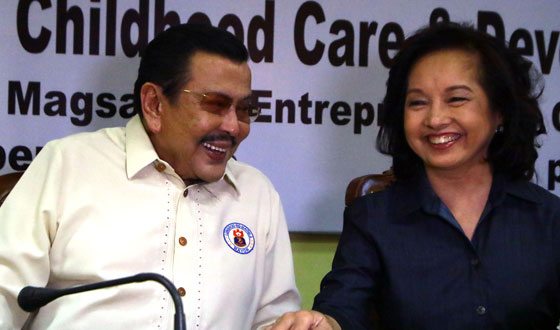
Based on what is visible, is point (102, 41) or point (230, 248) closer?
point (230, 248)

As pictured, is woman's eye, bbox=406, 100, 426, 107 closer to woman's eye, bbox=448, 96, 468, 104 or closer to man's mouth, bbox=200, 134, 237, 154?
woman's eye, bbox=448, 96, 468, 104

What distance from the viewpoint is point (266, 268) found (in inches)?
72.5

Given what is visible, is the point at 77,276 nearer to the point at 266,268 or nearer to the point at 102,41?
the point at 266,268

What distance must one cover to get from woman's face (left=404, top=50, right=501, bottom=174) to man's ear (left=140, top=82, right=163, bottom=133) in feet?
2.03

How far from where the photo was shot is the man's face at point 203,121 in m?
1.71

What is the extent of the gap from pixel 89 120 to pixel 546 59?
1.44 m

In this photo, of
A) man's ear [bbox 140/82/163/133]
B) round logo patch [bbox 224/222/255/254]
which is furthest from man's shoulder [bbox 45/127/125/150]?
round logo patch [bbox 224/222/255/254]

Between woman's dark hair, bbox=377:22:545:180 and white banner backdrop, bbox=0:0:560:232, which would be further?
white banner backdrop, bbox=0:0:560:232

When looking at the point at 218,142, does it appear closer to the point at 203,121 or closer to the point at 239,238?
the point at 203,121

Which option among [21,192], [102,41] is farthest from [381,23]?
[21,192]

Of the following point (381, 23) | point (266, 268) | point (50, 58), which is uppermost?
point (381, 23)

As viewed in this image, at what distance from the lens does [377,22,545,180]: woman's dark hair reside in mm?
1815

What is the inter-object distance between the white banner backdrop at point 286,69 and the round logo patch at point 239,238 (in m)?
0.47

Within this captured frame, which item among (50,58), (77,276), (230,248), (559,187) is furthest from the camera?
(559,187)
